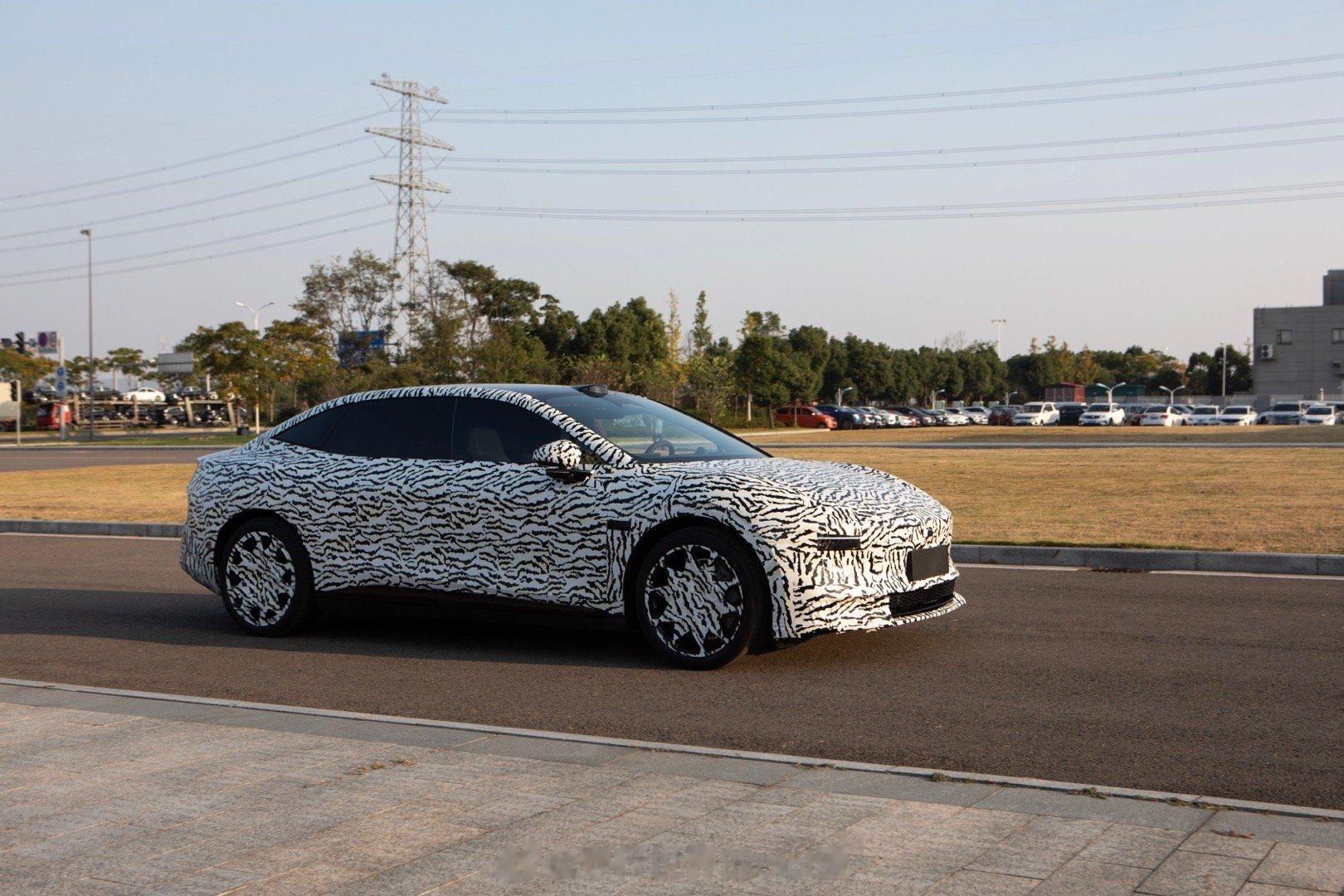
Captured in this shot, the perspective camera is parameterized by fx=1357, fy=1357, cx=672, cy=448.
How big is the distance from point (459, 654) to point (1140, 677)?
3.84m

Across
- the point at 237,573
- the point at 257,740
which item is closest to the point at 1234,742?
the point at 257,740

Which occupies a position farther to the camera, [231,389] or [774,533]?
[231,389]

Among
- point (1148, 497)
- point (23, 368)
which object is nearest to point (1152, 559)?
point (1148, 497)

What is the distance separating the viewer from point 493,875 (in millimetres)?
3982

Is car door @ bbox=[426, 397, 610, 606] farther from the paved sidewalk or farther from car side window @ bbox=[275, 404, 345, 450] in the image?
the paved sidewalk

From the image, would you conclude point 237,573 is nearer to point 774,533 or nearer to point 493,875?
point 774,533

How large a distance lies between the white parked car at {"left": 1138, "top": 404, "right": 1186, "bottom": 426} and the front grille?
207 ft

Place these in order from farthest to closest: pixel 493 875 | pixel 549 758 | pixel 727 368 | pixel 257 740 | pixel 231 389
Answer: pixel 727 368 → pixel 231 389 → pixel 257 740 → pixel 549 758 → pixel 493 875

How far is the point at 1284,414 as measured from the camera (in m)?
67.2

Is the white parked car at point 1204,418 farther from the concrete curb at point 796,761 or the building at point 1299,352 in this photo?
the concrete curb at point 796,761

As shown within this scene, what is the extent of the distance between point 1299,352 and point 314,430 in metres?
110

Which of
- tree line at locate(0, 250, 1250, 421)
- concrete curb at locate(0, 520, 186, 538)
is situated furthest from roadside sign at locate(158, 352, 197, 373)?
concrete curb at locate(0, 520, 186, 538)

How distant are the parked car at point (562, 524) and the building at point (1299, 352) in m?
106

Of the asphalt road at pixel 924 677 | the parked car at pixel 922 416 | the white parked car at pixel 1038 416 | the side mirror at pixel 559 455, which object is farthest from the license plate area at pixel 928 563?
the parked car at pixel 922 416
